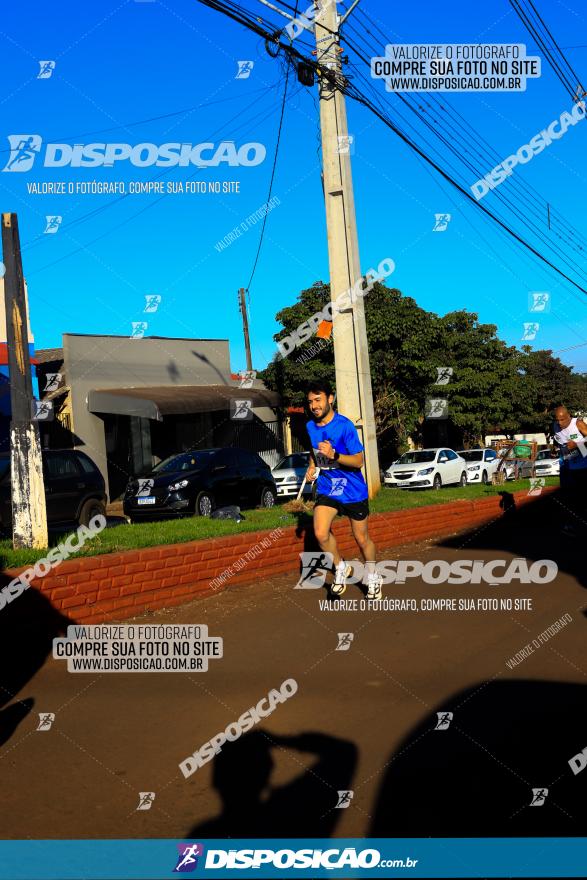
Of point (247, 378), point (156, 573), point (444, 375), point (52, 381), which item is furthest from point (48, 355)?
point (156, 573)

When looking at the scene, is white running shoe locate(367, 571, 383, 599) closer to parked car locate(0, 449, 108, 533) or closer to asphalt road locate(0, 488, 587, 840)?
asphalt road locate(0, 488, 587, 840)

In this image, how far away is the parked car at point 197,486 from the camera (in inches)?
677

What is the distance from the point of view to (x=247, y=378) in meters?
31.9

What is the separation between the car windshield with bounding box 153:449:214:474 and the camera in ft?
58.6

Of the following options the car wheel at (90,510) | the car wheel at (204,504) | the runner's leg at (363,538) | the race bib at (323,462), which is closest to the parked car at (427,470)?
the car wheel at (204,504)

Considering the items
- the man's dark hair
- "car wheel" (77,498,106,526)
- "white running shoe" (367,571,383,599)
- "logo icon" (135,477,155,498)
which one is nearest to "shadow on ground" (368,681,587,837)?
"white running shoe" (367,571,383,599)

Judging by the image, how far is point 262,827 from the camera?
3375 millimetres

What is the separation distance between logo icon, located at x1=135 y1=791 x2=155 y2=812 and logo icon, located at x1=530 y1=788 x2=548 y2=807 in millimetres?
1646

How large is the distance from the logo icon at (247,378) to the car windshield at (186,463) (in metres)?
13.1

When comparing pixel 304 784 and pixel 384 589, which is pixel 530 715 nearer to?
pixel 304 784

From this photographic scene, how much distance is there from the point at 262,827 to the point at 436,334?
2772cm

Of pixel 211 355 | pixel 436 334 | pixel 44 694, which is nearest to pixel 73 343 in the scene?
pixel 211 355

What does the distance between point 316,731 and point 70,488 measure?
12.4 meters

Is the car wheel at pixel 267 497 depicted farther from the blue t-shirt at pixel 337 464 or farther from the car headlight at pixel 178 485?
the blue t-shirt at pixel 337 464
